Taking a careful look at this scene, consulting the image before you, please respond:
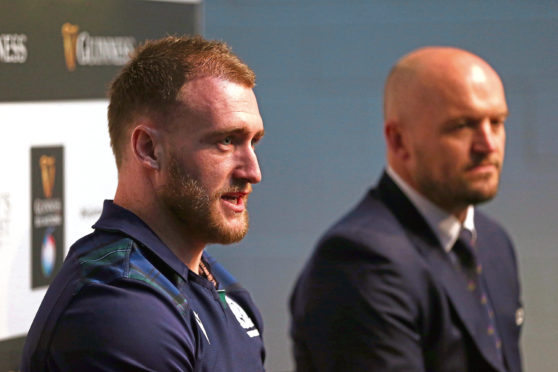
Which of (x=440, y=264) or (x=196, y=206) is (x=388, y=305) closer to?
(x=440, y=264)

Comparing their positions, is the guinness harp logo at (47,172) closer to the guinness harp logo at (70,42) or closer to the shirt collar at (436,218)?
the guinness harp logo at (70,42)

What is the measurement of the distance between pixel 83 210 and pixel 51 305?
84 cm

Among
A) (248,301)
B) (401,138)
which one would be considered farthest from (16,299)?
(401,138)

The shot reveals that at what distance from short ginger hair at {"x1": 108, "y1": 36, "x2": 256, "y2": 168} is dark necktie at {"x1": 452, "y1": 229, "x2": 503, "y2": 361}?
910mm

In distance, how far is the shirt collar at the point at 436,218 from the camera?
7.12 ft

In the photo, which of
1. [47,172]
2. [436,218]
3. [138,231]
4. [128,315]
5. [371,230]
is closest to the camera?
[128,315]

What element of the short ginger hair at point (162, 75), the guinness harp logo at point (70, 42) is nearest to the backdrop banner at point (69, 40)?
the guinness harp logo at point (70, 42)

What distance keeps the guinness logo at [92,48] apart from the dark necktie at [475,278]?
33.8 inches

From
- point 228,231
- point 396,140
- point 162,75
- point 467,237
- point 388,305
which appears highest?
point 162,75

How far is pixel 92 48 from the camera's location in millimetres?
2119

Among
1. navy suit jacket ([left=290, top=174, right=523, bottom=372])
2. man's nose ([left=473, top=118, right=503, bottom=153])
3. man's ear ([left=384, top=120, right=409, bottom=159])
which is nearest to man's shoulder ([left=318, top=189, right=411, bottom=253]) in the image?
navy suit jacket ([left=290, top=174, right=523, bottom=372])

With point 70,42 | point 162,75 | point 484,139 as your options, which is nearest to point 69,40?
point 70,42

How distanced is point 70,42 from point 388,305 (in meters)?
0.86

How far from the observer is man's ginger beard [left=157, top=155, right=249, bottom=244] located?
1.37m
